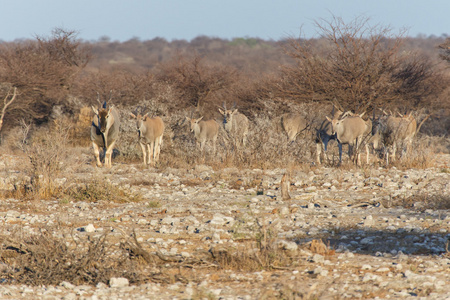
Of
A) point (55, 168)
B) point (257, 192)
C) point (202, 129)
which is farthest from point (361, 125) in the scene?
point (55, 168)

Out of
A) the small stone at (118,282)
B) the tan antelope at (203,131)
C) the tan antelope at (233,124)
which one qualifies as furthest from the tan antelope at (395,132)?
the small stone at (118,282)

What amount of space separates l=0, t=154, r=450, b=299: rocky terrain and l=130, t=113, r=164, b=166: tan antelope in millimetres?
3571

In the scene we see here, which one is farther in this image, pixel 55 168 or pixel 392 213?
pixel 55 168

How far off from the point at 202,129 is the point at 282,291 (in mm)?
13094

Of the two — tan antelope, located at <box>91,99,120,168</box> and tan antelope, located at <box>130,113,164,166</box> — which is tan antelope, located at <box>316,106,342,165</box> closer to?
tan antelope, located at <box>130,113,164,166</box>

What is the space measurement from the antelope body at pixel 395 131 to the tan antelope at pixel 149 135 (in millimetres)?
6100

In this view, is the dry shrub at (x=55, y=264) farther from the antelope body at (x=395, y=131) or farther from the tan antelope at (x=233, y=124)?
the tan antelope at (x=233, y=124)

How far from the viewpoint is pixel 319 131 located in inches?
589

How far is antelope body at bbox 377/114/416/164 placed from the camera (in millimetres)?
14555

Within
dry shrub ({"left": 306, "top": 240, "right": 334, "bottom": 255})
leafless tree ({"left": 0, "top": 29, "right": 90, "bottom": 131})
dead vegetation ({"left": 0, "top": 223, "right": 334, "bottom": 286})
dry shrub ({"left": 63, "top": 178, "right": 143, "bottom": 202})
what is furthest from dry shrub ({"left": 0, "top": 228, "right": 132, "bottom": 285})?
leafless tree ({"left": 0, "top": 29, "right": 90, "bottom": 131})

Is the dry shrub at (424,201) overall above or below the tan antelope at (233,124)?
below

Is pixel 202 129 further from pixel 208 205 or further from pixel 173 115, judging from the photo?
pixel 208 205

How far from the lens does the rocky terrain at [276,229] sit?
458 cm

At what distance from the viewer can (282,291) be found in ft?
14.0
